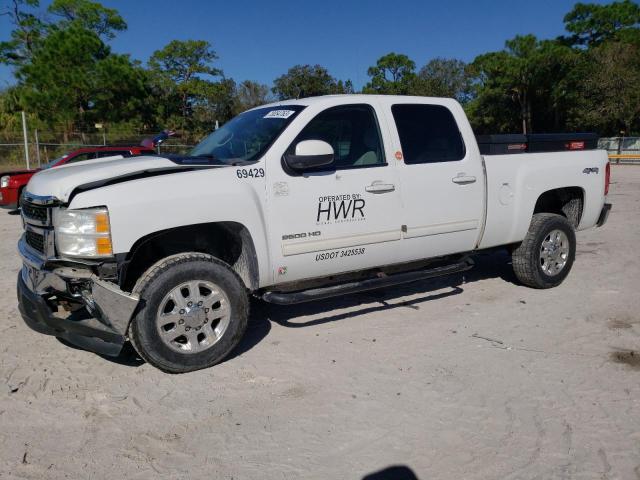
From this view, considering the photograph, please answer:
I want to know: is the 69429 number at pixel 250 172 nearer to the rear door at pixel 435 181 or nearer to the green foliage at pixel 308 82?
the rear door at pixel 435 181

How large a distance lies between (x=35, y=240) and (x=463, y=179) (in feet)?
12.1

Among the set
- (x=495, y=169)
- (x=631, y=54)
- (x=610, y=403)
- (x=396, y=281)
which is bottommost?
(x=610, y=403)

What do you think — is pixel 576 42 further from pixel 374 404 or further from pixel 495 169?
pixel 374 404

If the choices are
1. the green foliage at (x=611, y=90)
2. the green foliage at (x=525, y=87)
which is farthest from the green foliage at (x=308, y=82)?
the green foliage at (x=611, y=90)

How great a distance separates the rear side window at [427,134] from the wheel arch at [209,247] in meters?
1.67

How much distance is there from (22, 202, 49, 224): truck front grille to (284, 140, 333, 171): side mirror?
177 centimetres

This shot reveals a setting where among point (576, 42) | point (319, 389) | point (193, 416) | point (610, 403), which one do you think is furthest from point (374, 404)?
point (576, 42)

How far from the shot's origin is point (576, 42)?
44.1m

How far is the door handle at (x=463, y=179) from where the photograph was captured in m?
5.13

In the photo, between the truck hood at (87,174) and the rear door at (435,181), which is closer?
the truck hood at (87,174)

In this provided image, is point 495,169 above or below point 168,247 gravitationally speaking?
above

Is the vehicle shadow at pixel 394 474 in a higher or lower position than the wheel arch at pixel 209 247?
lower

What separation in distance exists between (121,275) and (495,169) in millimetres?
3649

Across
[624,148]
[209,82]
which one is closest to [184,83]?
[209,82]
